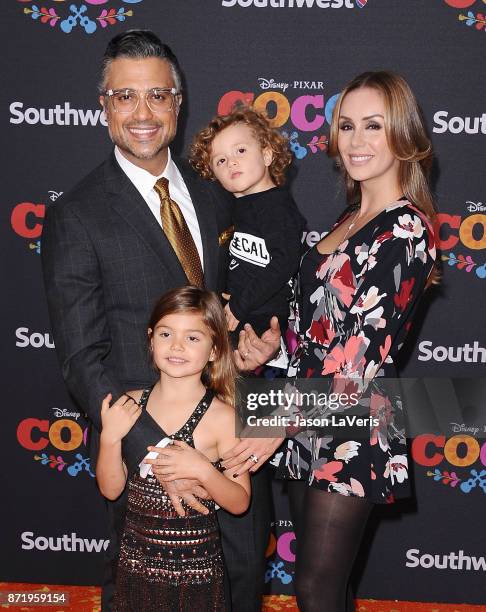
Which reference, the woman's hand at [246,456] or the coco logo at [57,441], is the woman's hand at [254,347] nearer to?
the woman's hand at [246,456]

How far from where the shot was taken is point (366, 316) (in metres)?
2.38

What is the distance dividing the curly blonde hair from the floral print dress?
0.58 metres

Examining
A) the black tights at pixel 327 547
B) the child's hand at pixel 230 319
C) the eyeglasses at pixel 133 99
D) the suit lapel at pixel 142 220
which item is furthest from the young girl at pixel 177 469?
the eyeglasses at pixel 133 99

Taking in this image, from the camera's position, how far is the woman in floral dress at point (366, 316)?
2.40 meters

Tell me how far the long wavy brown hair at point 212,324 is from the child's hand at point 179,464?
277 mm

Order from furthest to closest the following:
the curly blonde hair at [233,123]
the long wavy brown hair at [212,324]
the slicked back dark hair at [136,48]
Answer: the curly blonde hair at [233,123]
the slicked back dark hair at [136,48]
the long wavy brown hair at [212,324]

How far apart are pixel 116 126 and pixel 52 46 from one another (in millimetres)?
1233

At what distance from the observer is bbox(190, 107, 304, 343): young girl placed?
286cm

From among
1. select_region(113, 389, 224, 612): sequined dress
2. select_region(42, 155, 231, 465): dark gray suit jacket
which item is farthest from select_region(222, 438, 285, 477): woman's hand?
select_region(42, 155, 231, 465): dark gray suit jacket

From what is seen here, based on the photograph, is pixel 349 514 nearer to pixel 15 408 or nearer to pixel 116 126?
pixel 116 126

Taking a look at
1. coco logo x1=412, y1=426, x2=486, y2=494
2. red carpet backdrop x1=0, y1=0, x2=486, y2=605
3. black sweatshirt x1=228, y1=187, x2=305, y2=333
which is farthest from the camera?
→ coco logo x1=412, y1=426, x2=486, y2=494

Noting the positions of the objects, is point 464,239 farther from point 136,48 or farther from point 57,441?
point 57,441

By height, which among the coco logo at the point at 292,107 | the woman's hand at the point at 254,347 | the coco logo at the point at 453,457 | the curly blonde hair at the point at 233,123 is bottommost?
the coco logo at the point at 453,457

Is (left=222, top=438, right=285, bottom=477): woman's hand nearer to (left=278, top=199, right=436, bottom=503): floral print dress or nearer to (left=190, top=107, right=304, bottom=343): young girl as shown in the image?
(left=278, top=199, right=436, bottom=503): floral print dress
